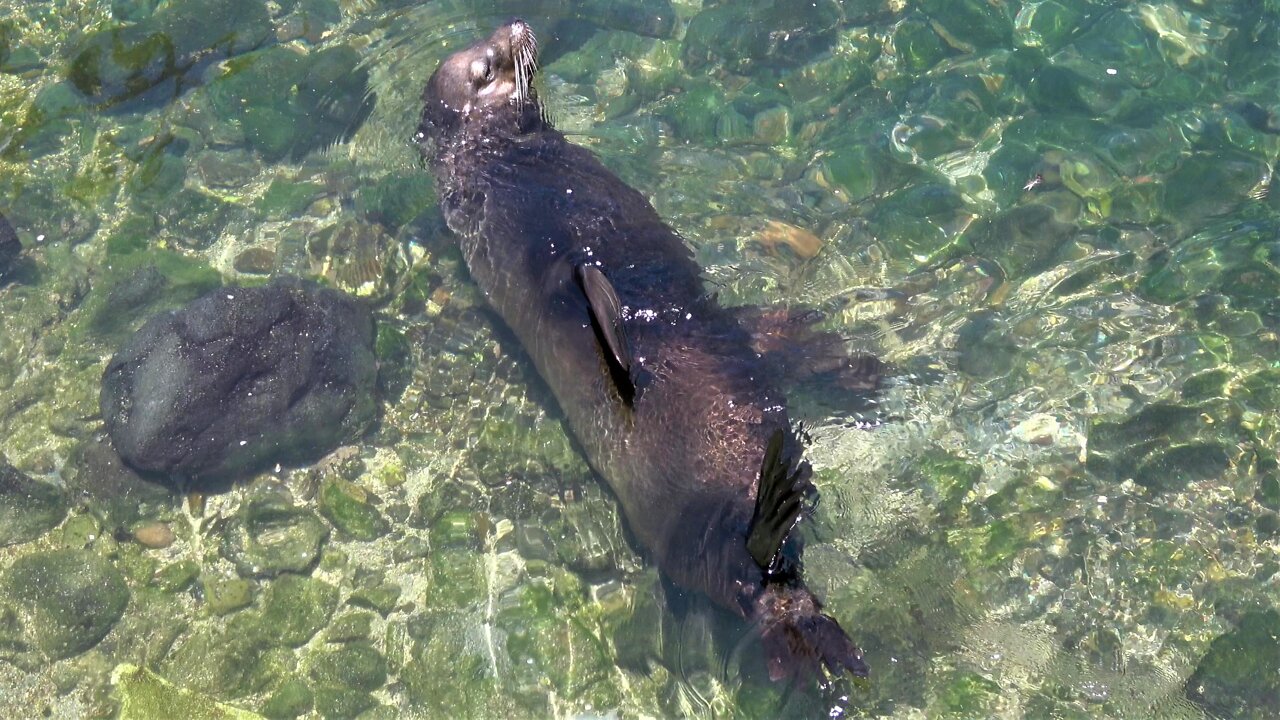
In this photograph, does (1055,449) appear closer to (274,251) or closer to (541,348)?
(541,348)

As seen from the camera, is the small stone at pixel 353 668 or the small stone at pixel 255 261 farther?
the small stone at pixel 255 261

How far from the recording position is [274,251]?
7078mm

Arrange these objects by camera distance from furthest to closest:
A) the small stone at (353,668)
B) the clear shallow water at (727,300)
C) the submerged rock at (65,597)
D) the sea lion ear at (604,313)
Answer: the submerged rock at (65,597), the small stone at (353,668), the clear shallow water at (727,300), the sea lion ear at (604,313)

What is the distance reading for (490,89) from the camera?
6.61 metres

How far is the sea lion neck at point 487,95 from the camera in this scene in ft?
21.4

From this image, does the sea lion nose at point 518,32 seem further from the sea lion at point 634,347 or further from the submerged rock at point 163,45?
the submerged rock at point 163,45

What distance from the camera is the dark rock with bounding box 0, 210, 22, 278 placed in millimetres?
7051

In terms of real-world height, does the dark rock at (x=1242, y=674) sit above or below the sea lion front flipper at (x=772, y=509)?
below

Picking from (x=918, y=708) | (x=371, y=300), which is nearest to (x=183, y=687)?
(x=371, y=300)

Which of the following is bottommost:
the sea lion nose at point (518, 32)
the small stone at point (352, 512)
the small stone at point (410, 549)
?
the small stone at point (410, 549)

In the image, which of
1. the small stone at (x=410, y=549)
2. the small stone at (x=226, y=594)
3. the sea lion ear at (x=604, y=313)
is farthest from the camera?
the small stone at (x=410, y=549)

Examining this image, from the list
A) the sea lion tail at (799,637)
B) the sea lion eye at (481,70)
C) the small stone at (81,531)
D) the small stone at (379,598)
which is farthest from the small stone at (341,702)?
the sea lion eye at (481,70)

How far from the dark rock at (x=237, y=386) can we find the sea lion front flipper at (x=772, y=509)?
11.4 feet

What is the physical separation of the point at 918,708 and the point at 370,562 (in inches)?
133
